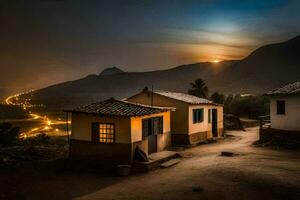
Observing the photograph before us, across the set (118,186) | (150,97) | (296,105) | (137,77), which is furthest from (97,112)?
(137,77)

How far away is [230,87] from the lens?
107375 mm

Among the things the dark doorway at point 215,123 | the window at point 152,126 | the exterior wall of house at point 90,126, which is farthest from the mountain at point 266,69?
the exterior wall of house at point 90,126

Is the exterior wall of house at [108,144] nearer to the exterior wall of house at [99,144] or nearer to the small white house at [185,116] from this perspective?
the exterior wall of house at [99,144]

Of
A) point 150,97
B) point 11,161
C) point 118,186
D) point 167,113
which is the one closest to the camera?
point 118,186

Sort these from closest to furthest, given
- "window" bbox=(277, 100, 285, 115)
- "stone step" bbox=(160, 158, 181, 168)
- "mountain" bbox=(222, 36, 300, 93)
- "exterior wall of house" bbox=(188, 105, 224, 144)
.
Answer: "stone step" bbox=(160, 158, 181, 168) < "window" bbox=(277, 100, 285, 115) < "exterior wall of house" bbox=(188, 105, 224, 144) < "mountain" bbox=(222, 36, 300, 93)

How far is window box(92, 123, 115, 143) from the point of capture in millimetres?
18234

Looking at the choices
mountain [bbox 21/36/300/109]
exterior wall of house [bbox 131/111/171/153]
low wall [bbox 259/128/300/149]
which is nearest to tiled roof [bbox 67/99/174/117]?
exterior wall of house [bbox 131/111/171/153]

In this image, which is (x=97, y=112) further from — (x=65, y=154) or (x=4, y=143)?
(x=4, y=143)

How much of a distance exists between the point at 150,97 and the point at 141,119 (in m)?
8.11

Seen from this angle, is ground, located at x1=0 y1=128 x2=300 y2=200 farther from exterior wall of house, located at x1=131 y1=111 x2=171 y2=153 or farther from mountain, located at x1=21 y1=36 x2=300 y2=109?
mountain, located at x1=21 y1=36 x2=300 y2=109

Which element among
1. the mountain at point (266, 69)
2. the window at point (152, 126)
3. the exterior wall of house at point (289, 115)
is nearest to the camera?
the window at point (152, 126)

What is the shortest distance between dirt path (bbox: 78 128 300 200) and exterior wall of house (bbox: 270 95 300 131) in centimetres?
509

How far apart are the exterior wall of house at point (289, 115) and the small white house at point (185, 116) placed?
5967 mm

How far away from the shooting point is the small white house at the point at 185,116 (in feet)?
84.3
